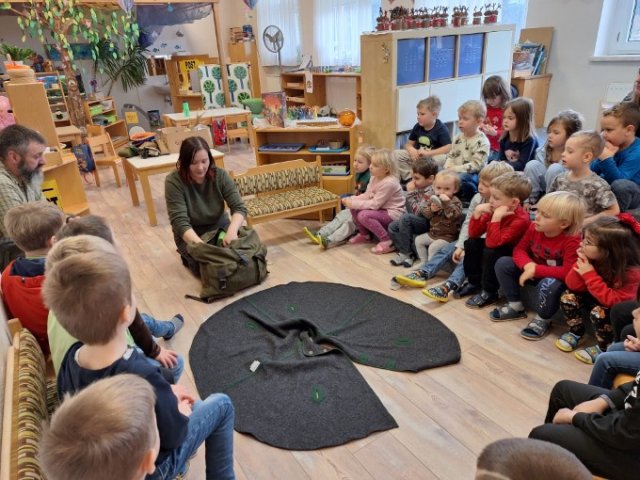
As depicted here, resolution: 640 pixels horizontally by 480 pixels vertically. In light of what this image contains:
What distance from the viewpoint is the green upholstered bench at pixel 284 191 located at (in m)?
3.79

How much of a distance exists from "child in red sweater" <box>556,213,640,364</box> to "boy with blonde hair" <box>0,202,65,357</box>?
241 centimetres

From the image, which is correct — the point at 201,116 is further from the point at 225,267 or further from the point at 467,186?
the point at 467,186

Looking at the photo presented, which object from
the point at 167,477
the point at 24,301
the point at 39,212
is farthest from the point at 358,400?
the point at 39,212

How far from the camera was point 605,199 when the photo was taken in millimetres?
2518

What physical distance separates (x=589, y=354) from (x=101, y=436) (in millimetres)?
2274

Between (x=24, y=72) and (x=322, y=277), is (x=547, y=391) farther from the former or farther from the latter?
(x=24, y=72)

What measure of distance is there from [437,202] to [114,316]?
2446mm

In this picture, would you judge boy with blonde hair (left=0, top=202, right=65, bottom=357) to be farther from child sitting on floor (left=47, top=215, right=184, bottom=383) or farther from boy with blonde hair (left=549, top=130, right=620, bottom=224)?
boy with blonde hair (left=549, top=130, right=620, bottom=224)

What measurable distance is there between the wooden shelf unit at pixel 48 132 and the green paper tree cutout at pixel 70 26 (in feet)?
8.18

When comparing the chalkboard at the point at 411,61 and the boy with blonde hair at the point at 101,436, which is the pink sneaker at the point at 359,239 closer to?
the chalkboard at the point at 411,61

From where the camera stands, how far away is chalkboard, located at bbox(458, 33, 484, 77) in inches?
171

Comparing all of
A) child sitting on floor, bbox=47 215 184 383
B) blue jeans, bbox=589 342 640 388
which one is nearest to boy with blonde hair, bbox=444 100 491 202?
blue jeans, bbox=589 342 640 388

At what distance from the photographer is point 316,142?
14.9 ft

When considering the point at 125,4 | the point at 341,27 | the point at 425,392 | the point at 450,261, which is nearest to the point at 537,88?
the point at 341,27
